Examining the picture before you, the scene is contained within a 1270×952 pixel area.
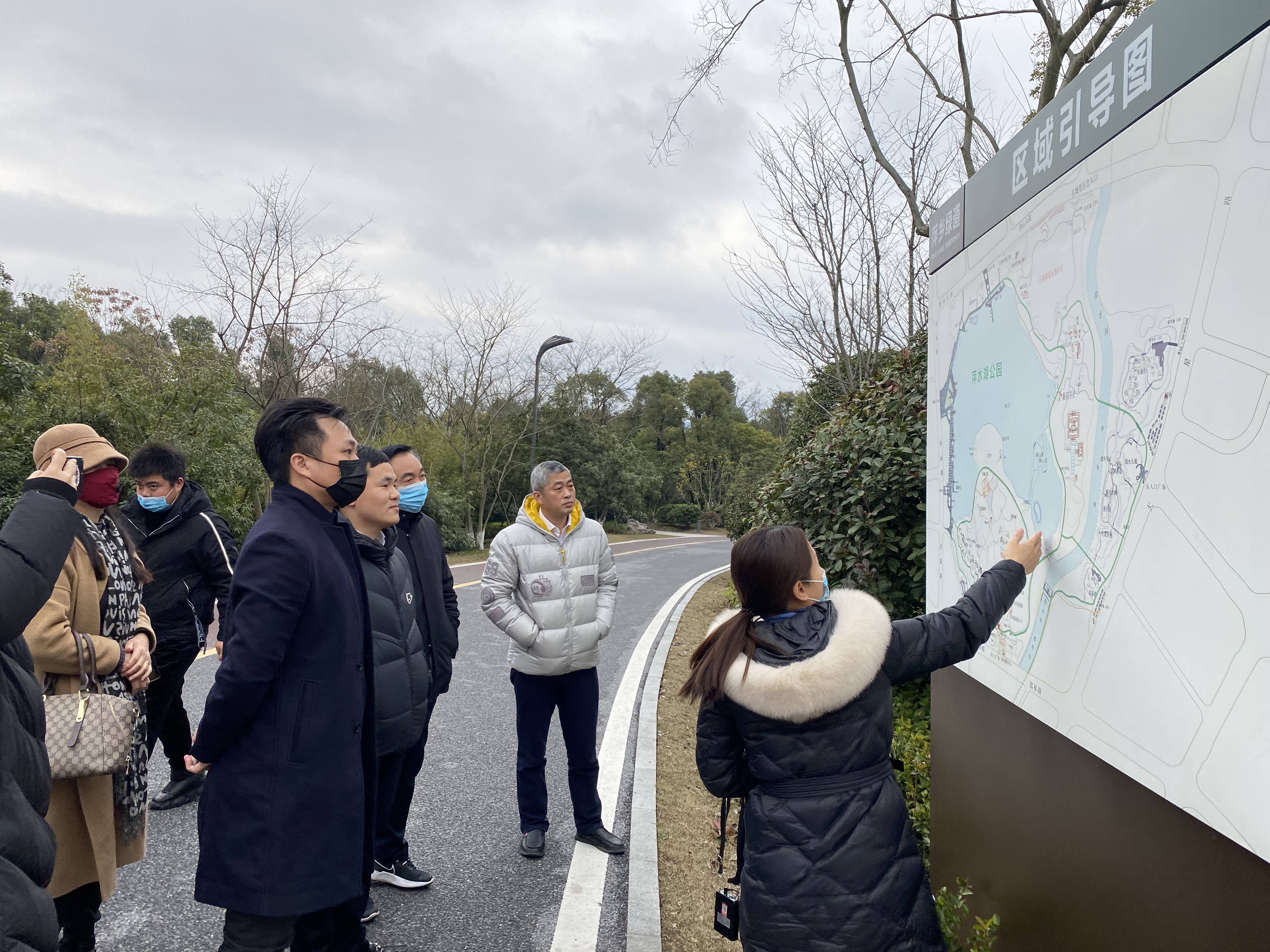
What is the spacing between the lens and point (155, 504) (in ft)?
14.3

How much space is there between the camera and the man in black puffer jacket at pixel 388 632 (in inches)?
117

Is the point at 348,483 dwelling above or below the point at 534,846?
above

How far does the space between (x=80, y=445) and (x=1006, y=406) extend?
306 cm

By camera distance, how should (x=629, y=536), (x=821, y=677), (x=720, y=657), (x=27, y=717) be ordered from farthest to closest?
(x=629, y=536) → (x=720, y=657) → (x=821, y=677) → (x=27, y=717)

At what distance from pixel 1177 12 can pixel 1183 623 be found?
50.7 inches

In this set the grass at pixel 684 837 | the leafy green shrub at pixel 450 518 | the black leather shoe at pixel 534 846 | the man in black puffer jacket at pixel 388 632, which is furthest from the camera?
the leafy green shrub at pixel 450 518

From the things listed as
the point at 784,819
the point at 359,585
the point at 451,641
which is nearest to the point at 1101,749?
the point at 784,819

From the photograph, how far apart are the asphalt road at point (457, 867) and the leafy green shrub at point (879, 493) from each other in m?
2.04

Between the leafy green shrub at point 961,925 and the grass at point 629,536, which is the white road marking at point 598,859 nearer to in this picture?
the leafy green shrub at point 961,925

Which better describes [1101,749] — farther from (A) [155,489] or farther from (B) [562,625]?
(A) [155,489]

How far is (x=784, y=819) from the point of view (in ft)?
6.88

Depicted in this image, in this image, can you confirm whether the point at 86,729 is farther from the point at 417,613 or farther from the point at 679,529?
the point at 679,529

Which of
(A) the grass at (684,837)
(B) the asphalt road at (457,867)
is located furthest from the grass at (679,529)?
(B) the asphalt road at (457,867)

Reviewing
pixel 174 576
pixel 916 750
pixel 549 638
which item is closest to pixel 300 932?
pixel 549 638
